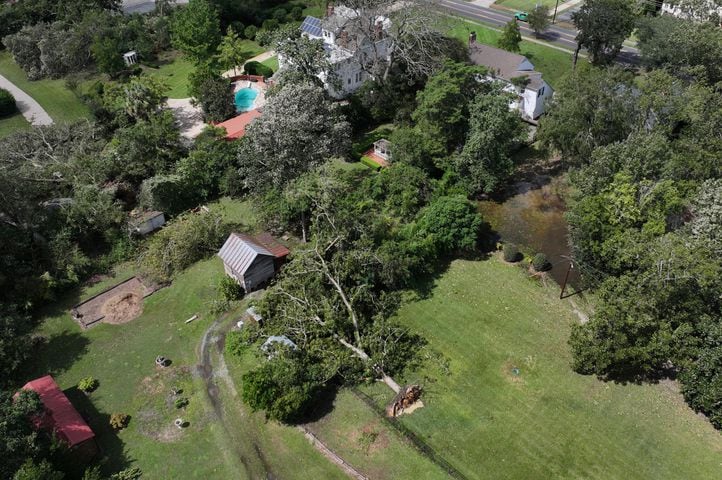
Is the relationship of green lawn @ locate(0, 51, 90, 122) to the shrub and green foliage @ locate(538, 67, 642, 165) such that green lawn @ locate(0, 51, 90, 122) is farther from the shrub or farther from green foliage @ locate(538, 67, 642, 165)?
green foliage @ locate(538, 67, 642, 165)

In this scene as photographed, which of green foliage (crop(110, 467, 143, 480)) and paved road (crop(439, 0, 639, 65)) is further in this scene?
paved road (crop(439, 0, 639, 65))

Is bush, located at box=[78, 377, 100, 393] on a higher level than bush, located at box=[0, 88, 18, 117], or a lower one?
lower

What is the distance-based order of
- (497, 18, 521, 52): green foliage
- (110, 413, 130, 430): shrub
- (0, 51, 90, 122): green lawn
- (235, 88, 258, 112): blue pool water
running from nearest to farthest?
(110, 413, 130, 430): shrub, (0, 51, 90, 122): green lawn, (235, 88, 258, 112): blue pool water, (497, 18, 521, 52): green foliage

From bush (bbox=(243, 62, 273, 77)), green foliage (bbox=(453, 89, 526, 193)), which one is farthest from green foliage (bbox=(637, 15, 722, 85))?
bush (bbox=(243, 62, 273, 77))

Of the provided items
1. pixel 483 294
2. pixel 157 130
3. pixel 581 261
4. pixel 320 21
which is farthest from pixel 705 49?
pixel 157 130

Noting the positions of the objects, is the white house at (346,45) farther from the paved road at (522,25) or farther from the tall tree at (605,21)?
the paved road at (522,25)

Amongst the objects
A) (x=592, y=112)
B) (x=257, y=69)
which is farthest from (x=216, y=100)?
(x=592, y=112)

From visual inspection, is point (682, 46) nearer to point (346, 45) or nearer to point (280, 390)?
point (346, 45)

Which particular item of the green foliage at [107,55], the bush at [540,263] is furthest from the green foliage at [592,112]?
the green foliage at [107,55]
